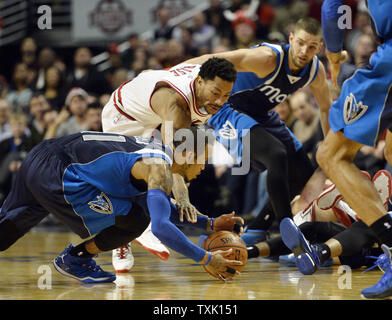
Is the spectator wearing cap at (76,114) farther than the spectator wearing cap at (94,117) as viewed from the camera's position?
Yes

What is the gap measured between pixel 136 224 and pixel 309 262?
3.47 feet

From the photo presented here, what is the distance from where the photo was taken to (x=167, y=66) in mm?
9781

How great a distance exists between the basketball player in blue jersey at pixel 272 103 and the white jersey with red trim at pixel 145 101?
1.02ft

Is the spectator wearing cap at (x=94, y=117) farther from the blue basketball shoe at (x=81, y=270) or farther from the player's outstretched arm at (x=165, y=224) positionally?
the player's outstretched arm at (x=165, y=224)

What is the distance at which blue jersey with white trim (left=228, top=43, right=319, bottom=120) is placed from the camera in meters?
4.98

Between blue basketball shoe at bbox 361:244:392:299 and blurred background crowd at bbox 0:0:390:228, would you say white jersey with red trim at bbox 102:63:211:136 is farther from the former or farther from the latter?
blurred background crowd at bbox 0:0:390:228

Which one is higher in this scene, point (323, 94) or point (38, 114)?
point (323, 94)

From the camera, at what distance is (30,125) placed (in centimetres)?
930

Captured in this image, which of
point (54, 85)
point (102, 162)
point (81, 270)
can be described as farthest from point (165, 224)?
point (54, 85)

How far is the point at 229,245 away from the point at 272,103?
1.71 metres

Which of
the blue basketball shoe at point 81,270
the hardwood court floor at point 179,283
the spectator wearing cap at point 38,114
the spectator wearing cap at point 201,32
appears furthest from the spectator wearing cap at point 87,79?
the blue basketball shoe at point 81,270

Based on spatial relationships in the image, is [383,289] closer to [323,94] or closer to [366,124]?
[366,124]

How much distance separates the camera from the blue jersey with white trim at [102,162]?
337 centimetres
